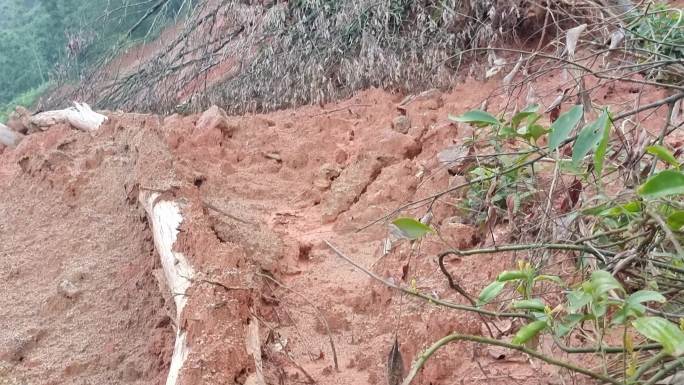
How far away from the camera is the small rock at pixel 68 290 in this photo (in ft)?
9.00

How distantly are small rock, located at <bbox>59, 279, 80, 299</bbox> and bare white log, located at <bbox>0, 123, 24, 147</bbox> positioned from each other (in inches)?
137

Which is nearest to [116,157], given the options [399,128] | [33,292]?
[33,292]

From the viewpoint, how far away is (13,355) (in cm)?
245

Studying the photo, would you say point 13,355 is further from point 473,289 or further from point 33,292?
point 473,289

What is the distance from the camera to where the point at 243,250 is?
8.59 feet

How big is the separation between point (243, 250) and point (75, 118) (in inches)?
133

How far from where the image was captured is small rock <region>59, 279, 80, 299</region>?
274cm

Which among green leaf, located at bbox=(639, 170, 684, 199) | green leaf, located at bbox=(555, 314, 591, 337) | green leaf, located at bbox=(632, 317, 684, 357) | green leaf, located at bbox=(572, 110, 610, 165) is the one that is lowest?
green leaf, located at bbox=(555, 314, 591, 337)

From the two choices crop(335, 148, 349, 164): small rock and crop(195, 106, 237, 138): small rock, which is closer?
crop(335, 148, 349, 164): small rock

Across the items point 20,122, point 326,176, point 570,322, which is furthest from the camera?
point 20,122

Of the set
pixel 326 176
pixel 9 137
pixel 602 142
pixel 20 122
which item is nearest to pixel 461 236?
pixel 602 142

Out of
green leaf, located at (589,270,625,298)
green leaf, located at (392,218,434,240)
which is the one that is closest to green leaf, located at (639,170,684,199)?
green leaf, located at (589,270,625,298)

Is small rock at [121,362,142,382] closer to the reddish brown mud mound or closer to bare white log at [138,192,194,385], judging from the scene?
the reddish brown mud mound

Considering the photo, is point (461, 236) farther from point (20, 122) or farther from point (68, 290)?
point (20, 122)
